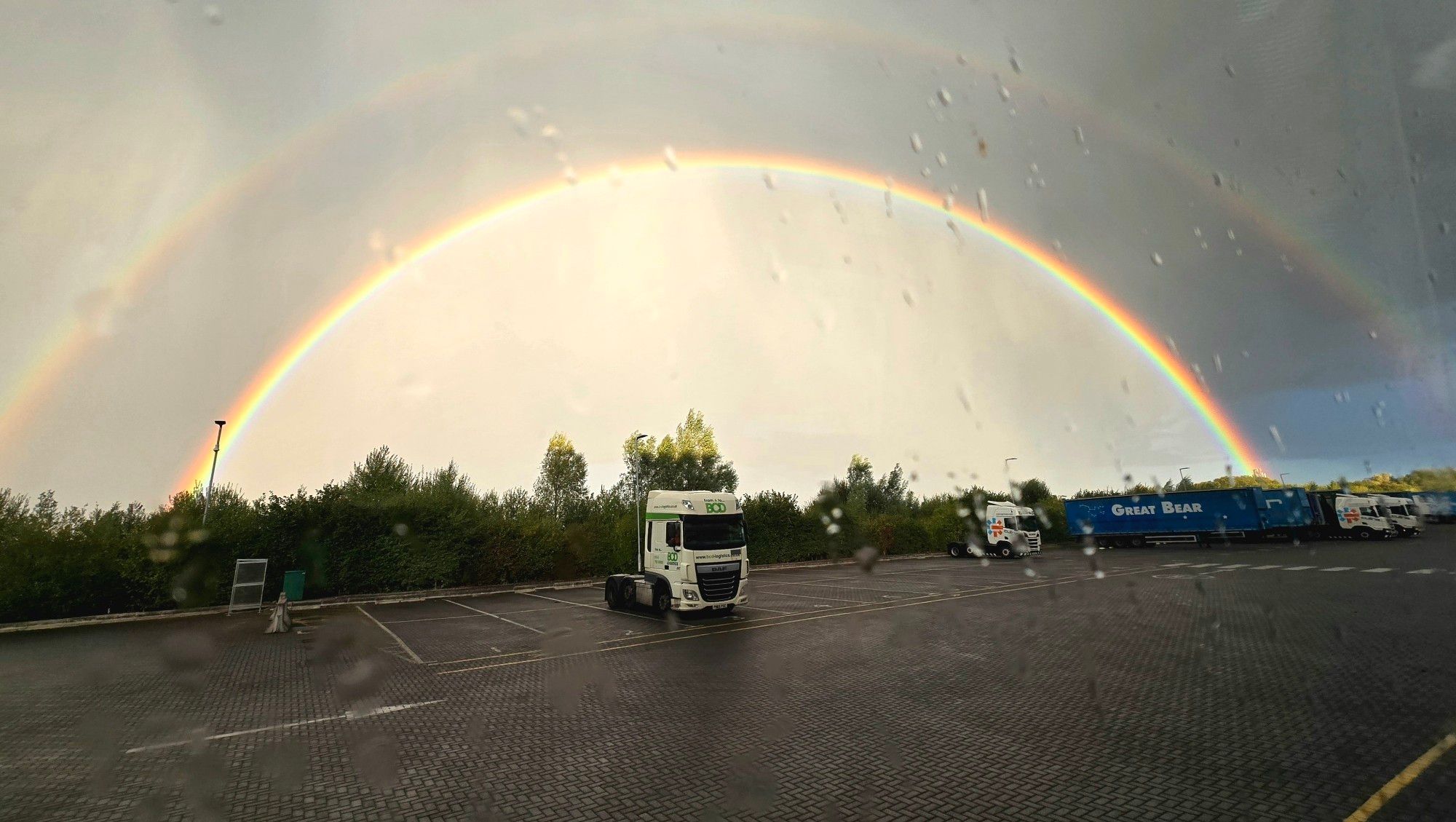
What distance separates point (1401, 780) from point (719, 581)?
13.1 meters

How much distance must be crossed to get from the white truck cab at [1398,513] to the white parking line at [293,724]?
65332 millimetres

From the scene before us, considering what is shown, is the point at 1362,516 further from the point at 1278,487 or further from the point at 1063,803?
the point at 1063,803

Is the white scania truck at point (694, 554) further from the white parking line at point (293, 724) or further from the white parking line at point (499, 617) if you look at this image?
the white parking line at point (293, 724)

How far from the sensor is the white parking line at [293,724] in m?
7.19

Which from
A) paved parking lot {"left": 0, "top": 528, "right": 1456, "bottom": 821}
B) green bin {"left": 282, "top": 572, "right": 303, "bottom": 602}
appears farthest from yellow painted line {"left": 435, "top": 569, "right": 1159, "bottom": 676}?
green bin {"left": 282, "top": 572, "right": 303, "bottom": 602}

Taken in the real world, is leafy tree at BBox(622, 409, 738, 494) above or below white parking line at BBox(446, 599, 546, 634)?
above

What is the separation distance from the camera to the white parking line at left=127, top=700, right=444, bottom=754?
7.19 meters

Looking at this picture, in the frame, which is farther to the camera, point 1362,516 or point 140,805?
point 1362,516

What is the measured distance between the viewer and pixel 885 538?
48688 millimetres

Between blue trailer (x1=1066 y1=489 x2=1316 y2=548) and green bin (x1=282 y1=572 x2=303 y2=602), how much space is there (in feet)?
181

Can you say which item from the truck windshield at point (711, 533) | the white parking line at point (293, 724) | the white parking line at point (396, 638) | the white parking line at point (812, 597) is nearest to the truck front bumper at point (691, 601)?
the truck windshield at point (711, 533)

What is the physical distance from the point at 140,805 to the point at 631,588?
545 inches

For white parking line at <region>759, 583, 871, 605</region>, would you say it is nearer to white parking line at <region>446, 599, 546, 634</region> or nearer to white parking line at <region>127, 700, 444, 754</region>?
white parking line at <region>446, 599, 546, 634</region>

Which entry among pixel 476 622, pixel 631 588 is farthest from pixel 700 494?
pixel 476 622
